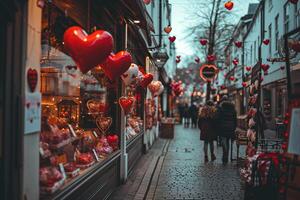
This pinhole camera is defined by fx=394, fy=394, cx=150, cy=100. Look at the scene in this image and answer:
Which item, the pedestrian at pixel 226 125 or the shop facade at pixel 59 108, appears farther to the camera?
the pedestrian at pixel 226 125

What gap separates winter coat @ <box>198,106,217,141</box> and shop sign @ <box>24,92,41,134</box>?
8.13 metres

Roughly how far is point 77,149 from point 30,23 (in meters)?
2.95

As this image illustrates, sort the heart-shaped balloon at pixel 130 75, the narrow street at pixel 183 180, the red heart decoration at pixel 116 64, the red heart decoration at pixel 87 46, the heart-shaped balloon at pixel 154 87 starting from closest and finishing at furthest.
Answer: the red heart decoration at pixel 87 46 → the red heart decoration at pixel 116 64 → the narrow street at pixel 183 180 → the heart-shaped balloon at pixel 130 75 → the heart-shaped balloon at pixel 154 87

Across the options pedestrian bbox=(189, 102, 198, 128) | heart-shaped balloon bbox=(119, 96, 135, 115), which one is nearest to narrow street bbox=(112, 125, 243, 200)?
heart-shaped balloon bbox=(119, 96, 135, 115)

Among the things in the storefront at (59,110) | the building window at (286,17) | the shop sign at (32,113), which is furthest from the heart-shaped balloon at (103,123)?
the building window at (286,17)

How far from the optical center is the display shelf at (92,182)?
14.4 feet

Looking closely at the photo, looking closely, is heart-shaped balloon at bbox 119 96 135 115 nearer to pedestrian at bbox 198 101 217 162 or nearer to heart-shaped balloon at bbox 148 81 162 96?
pedestrian at bbox 198 101 217 162

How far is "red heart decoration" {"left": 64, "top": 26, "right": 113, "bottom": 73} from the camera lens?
4.17m

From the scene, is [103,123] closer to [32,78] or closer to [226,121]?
[32,78]

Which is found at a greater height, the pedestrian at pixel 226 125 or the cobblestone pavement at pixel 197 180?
the pedestrian at pixel 226 125

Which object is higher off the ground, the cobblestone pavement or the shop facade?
the shop facade

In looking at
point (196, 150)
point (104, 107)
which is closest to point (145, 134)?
point (196, 150)

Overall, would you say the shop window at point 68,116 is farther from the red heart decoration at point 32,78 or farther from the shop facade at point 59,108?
the red heart decoration at point 32,78

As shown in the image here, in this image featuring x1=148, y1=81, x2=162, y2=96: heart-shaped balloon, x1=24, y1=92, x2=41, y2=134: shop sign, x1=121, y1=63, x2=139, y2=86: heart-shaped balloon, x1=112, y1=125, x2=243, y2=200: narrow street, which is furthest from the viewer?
x1=148, y1=81, x2=162, y2=96: heart-shaped balloon
